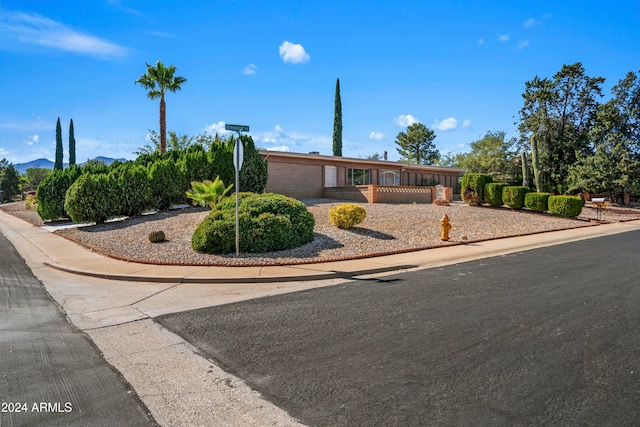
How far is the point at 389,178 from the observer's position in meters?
32.8

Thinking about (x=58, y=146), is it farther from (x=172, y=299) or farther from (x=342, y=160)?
(x=172, y=299)

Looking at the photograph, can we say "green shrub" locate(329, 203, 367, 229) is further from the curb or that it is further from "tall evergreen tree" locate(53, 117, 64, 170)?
"tall evergreen tree" locate(53, 117, 64, 170)

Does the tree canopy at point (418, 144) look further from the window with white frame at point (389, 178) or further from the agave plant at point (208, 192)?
the agave plant at point (208, 192)

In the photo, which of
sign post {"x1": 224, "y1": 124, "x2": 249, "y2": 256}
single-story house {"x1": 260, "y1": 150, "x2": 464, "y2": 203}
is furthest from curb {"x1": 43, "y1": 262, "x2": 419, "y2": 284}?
single-story house {"x1": 260, "y1": 150, "x2": 464, "y2": 203}

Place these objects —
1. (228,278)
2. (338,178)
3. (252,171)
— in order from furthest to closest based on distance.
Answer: (338,178)
(252,171)
(228,278)

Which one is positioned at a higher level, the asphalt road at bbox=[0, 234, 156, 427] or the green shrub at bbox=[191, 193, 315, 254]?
the green shrub at bbox=[191, 193, 315, 254]

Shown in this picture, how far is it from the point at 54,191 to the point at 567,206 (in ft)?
87.5

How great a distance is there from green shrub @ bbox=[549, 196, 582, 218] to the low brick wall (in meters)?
6.92

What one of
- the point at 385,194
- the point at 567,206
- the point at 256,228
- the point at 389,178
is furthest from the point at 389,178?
the point at 256,228

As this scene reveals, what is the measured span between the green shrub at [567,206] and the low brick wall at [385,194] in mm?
6921

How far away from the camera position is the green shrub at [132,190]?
17656mm

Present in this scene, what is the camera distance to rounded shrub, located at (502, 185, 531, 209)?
22234 mm

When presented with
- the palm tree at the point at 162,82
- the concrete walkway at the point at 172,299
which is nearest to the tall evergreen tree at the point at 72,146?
the palm tree at the point at 162,82

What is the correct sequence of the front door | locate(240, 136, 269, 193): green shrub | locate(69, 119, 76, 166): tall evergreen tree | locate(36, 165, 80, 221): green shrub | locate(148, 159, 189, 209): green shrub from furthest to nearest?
locate(69, 119, 76, 166): tall evergreen tree, the front door, locate(240, 136, 269, 193): green shrub, locate(36, 165, 80, 221): green shrub, locate(148, 159, 189, 209): green shrub
